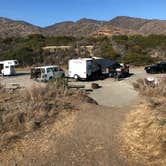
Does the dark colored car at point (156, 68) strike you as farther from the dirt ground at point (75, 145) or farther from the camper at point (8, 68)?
the dirt ground at point (75, 145)

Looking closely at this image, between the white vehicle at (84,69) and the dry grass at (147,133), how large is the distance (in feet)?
94.6

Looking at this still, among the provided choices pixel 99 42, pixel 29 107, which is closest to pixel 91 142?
pixel 29 107

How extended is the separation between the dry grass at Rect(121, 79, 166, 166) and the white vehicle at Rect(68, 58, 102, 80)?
28.8m

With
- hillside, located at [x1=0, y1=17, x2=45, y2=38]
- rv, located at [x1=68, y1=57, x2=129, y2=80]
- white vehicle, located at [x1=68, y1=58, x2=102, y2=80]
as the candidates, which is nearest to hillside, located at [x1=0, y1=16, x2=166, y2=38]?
hillside, located at [x1=0, y1=17, x2=45, y2=38]

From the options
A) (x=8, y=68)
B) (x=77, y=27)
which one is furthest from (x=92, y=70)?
(x=77, y=27)

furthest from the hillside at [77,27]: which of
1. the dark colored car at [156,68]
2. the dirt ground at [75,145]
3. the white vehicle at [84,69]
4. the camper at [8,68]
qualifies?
the dirt ground at [75,145]

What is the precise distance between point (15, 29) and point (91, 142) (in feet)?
464

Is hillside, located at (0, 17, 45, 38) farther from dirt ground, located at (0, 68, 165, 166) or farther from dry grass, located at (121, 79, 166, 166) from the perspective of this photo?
dirt ground, located at (0, 68, 165, 166)

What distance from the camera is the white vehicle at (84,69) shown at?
4622 cm

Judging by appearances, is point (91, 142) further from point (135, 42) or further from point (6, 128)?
point (135, 42)

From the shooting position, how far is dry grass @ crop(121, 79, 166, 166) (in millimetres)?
11227

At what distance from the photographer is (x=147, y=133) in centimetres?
1299

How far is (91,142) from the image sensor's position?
12.9 meters

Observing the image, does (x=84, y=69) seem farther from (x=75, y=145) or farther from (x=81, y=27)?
(x=81, y=27)
